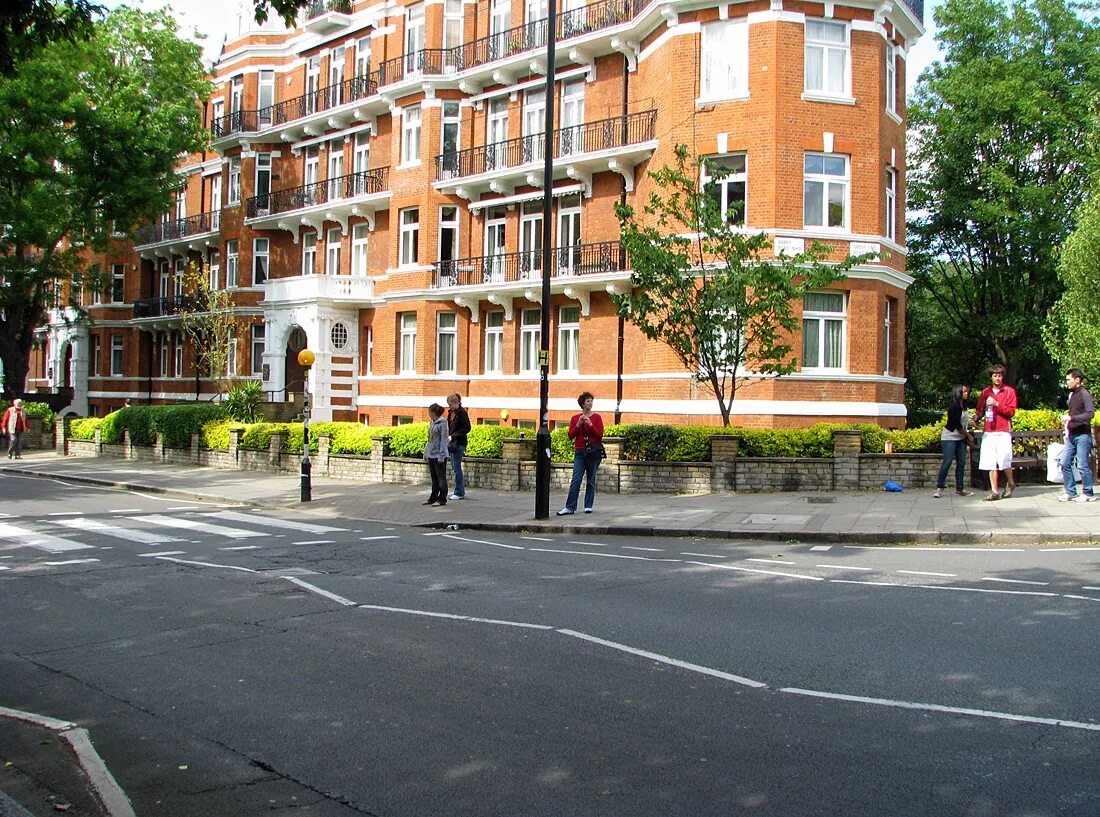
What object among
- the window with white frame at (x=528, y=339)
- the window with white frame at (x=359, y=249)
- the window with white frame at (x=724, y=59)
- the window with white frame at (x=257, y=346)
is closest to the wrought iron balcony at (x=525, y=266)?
the window with white frame at (x=528, y=339)

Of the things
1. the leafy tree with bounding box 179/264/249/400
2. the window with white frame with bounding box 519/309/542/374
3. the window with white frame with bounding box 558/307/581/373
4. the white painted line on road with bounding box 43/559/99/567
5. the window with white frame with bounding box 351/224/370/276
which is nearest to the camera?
the white painted line on road with bounding box 43/559/99/567

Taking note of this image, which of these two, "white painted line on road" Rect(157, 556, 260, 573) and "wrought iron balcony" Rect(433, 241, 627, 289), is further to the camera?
"wrought iron balcony" Rect(433, 241, 627, 289)

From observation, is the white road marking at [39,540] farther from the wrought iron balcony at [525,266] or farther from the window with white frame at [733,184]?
the window with white frame at [733,184]

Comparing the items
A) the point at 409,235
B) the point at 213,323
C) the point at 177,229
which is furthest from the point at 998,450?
the point at 177,229

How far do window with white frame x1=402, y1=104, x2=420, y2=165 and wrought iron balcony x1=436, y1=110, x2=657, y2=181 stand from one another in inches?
53.4

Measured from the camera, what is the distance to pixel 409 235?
3425 centimetres

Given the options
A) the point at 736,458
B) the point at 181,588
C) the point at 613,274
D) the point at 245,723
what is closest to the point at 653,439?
the point at 736,458

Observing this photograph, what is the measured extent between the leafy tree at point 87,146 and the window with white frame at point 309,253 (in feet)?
18.6

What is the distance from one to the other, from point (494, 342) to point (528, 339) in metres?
1.45

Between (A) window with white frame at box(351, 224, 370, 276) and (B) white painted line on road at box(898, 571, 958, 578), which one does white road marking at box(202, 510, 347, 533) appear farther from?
(A) window with white frame at box(351, 224, 370, 276)

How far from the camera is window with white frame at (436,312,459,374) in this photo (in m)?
33.3

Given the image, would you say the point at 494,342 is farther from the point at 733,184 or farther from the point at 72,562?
the point at 72,562

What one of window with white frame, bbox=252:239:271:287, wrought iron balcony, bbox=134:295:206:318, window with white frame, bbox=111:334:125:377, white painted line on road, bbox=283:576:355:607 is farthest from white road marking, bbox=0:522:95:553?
window with white frame, bbox=111:334:125:377

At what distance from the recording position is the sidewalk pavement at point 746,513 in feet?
45.1
